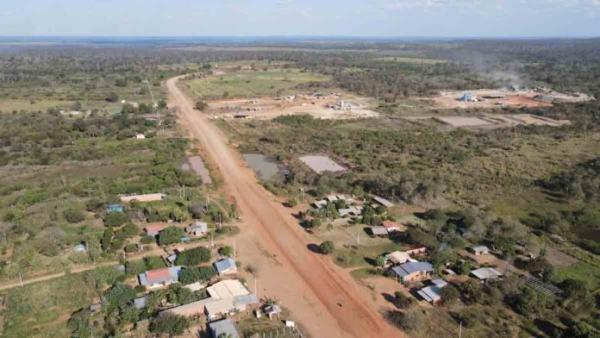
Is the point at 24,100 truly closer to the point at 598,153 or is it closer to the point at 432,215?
the point at 432,215

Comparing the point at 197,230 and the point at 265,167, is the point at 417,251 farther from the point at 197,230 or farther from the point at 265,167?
→ the point at 265,167

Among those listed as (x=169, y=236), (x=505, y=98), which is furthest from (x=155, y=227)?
(x=505, y=98)

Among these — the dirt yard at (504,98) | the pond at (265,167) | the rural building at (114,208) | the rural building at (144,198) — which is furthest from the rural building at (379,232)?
the dirt yard at (504,98)

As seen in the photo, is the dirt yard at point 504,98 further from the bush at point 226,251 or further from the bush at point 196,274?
the bush at point 196,274

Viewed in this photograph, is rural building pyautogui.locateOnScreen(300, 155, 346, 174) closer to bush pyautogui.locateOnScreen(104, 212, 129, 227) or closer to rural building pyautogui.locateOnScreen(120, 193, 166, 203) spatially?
rural building pyautogui.locateOnScreen(120, 193, 166, 203)

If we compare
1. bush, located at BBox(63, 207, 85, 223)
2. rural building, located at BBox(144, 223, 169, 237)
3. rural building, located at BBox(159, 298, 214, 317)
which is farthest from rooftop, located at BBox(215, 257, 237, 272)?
bush, located at BBox(63, 207, 85, 223)

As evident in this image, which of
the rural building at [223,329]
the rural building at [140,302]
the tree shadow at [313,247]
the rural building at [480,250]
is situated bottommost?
the tree shadow at [313,247]
